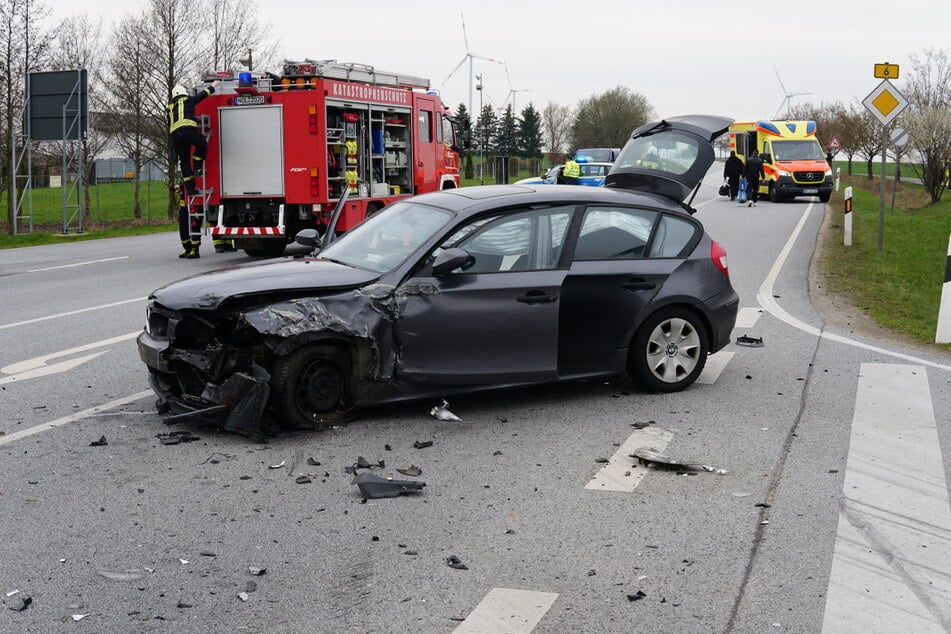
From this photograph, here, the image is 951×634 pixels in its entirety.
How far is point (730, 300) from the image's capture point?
26.5ft

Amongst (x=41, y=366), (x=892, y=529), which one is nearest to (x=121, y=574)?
(x=892, y=529)

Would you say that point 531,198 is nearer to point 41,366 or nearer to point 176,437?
point 176,437

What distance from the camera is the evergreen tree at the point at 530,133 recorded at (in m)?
122

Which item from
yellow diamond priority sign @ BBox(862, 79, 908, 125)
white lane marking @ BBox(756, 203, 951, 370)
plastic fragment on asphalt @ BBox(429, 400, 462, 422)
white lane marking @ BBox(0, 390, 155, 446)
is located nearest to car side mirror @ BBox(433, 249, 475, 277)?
plastic fragment on asphalt @ BBox(429, 400, 462, 422)

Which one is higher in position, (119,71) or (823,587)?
(119,71)

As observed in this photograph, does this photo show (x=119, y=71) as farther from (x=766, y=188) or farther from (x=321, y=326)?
(x=321, y=326)

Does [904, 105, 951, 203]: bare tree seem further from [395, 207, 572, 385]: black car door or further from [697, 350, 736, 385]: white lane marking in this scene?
[395, 207, 572, 385]: black car door

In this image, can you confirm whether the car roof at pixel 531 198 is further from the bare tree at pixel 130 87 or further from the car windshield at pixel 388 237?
the bare tree at pixel 130 87

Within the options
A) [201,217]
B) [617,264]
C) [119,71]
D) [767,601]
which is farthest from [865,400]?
[119,71]

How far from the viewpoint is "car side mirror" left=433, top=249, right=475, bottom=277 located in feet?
22.2

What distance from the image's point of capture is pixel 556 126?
Result: 132m

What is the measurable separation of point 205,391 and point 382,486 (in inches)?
61.7

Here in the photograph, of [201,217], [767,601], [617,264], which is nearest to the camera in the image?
[767,601]

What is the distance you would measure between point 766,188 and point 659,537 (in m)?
36.6
